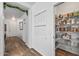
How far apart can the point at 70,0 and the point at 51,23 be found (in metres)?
0.54

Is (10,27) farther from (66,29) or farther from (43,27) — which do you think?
(66,29)

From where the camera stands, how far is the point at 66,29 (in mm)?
2246

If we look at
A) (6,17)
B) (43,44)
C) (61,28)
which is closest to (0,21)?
(6,17)

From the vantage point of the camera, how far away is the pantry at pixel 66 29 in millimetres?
2041

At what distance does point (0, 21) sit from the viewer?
187 cm

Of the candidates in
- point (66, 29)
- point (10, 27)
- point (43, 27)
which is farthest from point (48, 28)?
point (10, 27)

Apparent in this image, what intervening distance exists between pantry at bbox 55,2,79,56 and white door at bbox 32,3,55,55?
14 centimetres

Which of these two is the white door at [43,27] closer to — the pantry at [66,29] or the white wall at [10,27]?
the pantry at [66,29]

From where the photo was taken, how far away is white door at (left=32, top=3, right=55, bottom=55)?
208cm

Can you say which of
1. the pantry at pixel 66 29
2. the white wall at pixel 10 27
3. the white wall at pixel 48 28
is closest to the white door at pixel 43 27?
the white wall at pixel 48 28

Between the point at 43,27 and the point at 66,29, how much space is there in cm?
51

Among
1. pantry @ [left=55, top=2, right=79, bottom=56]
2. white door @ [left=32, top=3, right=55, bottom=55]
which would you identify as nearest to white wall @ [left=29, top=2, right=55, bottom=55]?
white door @ [left=32, top=3, right=55, bottom=55]

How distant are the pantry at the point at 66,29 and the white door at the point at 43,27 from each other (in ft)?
0.46

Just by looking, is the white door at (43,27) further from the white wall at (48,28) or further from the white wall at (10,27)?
the white wall at (10,27)
